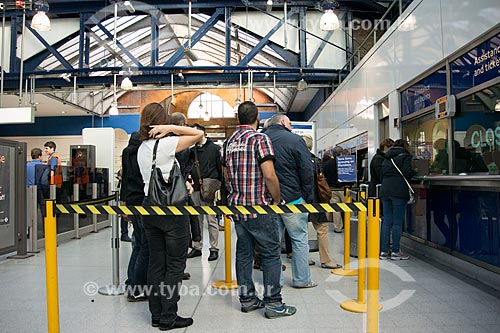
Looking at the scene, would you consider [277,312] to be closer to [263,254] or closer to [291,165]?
[263,254]

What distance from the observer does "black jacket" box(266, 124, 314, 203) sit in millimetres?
3850

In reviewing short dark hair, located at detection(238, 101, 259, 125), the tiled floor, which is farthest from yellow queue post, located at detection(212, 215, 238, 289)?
short dark hair, located at detection(238, 101, 259, 125)

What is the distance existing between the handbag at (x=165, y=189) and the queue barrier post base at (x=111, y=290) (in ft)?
4.77

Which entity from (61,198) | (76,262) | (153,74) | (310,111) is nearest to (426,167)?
(76,262)

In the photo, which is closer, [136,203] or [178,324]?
[178,324]

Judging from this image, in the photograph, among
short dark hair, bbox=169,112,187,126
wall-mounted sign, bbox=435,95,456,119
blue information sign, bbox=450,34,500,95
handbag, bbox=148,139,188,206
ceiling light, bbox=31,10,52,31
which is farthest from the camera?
ceiling light, bbox=31,10,52,31

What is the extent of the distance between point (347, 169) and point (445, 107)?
293 cm

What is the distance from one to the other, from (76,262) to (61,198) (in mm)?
2366

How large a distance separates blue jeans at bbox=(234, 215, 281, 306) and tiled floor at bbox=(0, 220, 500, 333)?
0.17 metres

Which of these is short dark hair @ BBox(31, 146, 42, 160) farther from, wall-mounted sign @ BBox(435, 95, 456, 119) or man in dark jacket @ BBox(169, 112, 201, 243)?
wall-mounted sign @ BBox(435, 95, 456, 119)

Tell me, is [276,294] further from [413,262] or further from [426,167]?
[426,167]

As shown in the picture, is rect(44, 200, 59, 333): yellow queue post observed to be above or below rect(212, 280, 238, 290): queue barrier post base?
above

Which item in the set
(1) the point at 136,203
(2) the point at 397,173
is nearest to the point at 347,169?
(2) the point at 397,173

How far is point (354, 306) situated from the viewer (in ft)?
11.4
